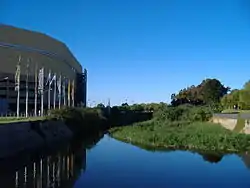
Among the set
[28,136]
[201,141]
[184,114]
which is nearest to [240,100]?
[184,114]

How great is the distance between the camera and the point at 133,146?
5481 centimetres

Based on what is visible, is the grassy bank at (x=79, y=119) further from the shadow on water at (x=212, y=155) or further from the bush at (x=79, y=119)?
the shadow on water at (x=212, y=155)

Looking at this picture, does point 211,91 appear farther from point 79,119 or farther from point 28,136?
point 28,136

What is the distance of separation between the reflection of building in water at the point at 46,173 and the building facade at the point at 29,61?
51289mm

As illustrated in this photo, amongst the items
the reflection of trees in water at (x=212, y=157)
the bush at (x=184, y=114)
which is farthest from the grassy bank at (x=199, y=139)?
the bush at (x=184, y=114)

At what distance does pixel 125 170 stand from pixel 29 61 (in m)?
75.6

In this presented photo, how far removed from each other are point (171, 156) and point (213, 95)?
276ft

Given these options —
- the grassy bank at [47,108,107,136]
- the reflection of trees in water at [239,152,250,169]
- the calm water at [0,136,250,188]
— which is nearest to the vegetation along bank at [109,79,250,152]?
the reflection of trees in water at [239,152,250,169]

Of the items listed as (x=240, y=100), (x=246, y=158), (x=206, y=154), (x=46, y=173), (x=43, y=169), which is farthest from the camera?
(x=240, y=100)

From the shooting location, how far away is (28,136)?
150 feet

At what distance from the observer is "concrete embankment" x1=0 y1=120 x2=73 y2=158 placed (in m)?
39.3

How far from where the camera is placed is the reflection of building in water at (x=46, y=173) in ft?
91.9

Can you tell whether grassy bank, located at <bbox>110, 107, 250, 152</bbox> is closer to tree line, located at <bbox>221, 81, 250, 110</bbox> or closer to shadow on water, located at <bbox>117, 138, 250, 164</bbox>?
shadow on water, located at <bbox>117, 138, 250, 164</bbox>

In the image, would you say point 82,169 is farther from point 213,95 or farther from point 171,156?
point 213,95
